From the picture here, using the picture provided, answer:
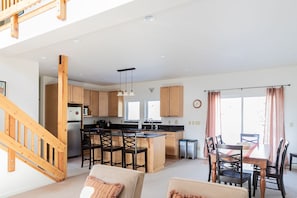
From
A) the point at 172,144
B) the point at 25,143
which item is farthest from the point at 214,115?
the point at 25,143

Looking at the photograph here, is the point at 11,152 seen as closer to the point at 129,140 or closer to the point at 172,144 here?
the point at 129,140

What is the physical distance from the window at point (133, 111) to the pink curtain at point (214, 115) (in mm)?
2789

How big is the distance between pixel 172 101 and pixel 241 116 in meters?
2.14

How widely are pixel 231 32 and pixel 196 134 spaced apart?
4.44 metres

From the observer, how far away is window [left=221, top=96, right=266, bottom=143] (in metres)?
6.32

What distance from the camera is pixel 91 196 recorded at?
2068 millimetres

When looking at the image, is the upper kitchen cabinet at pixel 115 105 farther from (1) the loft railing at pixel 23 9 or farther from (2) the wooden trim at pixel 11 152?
(1) the loft railing at pixel 23 9

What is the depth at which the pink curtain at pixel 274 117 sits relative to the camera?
588cm

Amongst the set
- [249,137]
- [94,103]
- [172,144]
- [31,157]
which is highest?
[94,103]

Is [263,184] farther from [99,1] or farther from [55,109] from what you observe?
[55,109]

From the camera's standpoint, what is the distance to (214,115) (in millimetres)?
6914

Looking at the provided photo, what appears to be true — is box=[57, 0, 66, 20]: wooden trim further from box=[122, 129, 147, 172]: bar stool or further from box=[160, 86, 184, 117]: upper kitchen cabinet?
box=[160, 86, 184, 117]: upper kitchen cabinet

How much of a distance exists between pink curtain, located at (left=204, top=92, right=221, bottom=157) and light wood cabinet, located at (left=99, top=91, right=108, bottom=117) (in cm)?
395

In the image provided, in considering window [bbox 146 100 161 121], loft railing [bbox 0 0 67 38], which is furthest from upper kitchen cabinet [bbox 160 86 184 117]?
loft railing [bbox 0 0 67 38]
